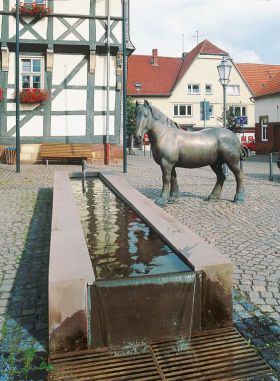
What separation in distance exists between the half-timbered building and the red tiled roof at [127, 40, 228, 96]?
82.5 ft

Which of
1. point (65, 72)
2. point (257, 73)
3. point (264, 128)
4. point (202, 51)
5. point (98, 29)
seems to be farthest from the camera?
point (257, 73)

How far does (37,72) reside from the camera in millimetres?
16750

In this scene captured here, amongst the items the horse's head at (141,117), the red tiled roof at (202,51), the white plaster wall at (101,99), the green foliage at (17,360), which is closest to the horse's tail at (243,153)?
the horse's head at (141,117)

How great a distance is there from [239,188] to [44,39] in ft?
37.2

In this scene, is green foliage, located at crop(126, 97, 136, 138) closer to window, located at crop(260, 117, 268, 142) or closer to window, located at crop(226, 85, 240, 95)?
window, located at crop(260, 117, 268, 142)

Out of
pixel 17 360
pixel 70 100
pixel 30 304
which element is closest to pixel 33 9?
pixel 70 100

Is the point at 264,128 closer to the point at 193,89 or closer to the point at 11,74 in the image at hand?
the point at 193,89

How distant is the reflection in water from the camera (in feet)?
11.4

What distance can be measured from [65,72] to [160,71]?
2990cm

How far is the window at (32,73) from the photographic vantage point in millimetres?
16688

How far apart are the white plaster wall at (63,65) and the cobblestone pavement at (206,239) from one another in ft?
23.0

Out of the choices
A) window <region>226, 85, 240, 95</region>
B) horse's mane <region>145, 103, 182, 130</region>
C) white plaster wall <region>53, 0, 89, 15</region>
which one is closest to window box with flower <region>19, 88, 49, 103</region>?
white plaster wall <region>53, 0, 89, 15</region>

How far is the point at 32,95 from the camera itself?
16234 mm

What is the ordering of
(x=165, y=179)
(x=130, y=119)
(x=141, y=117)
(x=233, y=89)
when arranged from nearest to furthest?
(x=141, y=117) < (x=165, y=179) < (x=130, y=119) < (x=233, y=89)
